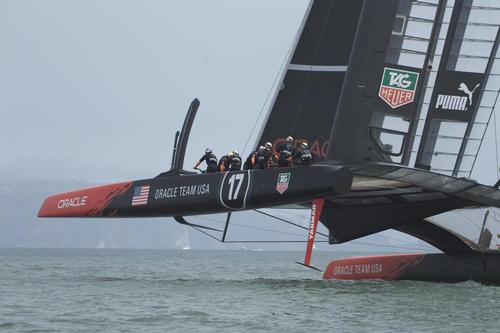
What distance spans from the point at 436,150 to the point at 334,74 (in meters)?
2.60

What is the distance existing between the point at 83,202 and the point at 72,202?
0.30 metres

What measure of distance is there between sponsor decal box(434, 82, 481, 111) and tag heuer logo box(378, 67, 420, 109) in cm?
45

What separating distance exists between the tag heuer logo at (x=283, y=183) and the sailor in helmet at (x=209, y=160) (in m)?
1.81

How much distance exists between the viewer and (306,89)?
1569cm

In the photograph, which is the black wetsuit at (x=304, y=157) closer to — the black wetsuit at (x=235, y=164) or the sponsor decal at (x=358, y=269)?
the black wetsuit at (x=235, y=164)

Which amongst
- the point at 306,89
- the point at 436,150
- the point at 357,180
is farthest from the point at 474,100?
the point at 306,89

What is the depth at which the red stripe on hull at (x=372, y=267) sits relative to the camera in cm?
1595

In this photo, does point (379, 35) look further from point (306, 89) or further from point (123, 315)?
point (123, 315)

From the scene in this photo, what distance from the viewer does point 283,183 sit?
523 inches

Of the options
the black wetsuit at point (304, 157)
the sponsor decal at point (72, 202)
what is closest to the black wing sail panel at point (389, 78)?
the black wetsuit at point (304, 157)

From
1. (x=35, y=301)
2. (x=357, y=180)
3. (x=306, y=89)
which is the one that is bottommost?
(x=35, y=301)

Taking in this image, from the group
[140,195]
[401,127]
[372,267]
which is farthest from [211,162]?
[372,267]

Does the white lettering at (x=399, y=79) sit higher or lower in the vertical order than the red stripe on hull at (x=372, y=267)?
higher

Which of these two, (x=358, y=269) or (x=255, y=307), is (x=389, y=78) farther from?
(x=358, y=269)
